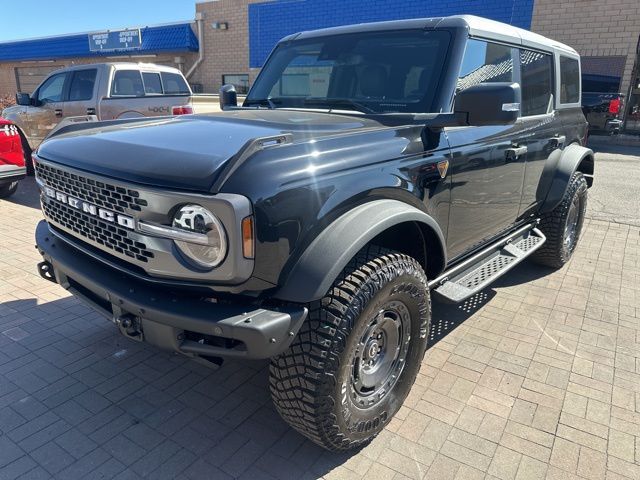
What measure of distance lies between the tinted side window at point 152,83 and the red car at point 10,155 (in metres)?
→ 2.57

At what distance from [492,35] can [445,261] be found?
167 cm

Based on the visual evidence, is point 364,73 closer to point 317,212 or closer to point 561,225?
point 317,212

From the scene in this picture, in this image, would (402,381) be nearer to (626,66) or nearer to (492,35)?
(492,35)

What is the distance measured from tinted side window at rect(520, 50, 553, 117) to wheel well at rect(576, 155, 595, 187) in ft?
3.76

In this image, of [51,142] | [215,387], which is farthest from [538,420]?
[51,142]

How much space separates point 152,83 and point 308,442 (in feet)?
26.9

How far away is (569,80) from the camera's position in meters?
4.91

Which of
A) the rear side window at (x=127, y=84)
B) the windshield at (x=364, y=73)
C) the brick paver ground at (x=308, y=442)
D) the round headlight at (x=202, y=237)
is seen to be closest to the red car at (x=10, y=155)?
the rear side window at (x=127, y=84)

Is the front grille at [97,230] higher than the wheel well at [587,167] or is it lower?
higher

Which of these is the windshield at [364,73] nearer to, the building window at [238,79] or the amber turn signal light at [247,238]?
the amber turn signal light at [247,238]

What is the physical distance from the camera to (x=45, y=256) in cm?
275

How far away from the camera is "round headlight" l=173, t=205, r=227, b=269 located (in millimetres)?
1885

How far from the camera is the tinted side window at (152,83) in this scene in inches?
352

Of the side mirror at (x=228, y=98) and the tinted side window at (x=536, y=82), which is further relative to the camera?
the side mirror at (x=228, y=98)
